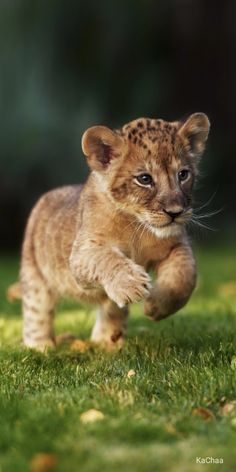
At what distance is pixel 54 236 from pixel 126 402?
9.35 feet

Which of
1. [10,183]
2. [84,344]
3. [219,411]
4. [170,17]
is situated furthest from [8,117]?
[219,411]

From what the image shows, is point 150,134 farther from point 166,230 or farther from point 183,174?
point 166,230

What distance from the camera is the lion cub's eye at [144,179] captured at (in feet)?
20.4

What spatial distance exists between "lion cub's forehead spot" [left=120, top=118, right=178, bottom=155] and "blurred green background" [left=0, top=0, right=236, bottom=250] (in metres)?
10.4

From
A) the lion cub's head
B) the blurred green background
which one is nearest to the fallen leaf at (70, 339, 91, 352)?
the lion cub's head

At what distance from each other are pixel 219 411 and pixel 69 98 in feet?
43.7

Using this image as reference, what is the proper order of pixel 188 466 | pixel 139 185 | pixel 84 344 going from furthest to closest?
pixel 84 344 → pixel 139 185 → pixel 188 466

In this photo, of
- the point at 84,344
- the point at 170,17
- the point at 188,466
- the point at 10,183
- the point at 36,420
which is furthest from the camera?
the point at 170,17

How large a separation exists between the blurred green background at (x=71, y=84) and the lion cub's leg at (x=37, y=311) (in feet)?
29.8

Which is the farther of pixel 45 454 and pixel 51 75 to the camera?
pixel 51 75

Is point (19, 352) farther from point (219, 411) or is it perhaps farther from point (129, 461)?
point (129, 461)

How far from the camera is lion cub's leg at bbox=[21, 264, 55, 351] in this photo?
7.61m

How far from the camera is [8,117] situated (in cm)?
1720

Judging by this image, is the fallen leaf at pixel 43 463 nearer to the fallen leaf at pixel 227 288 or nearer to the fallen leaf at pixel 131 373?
the fallen leaf at pixel 131 373
